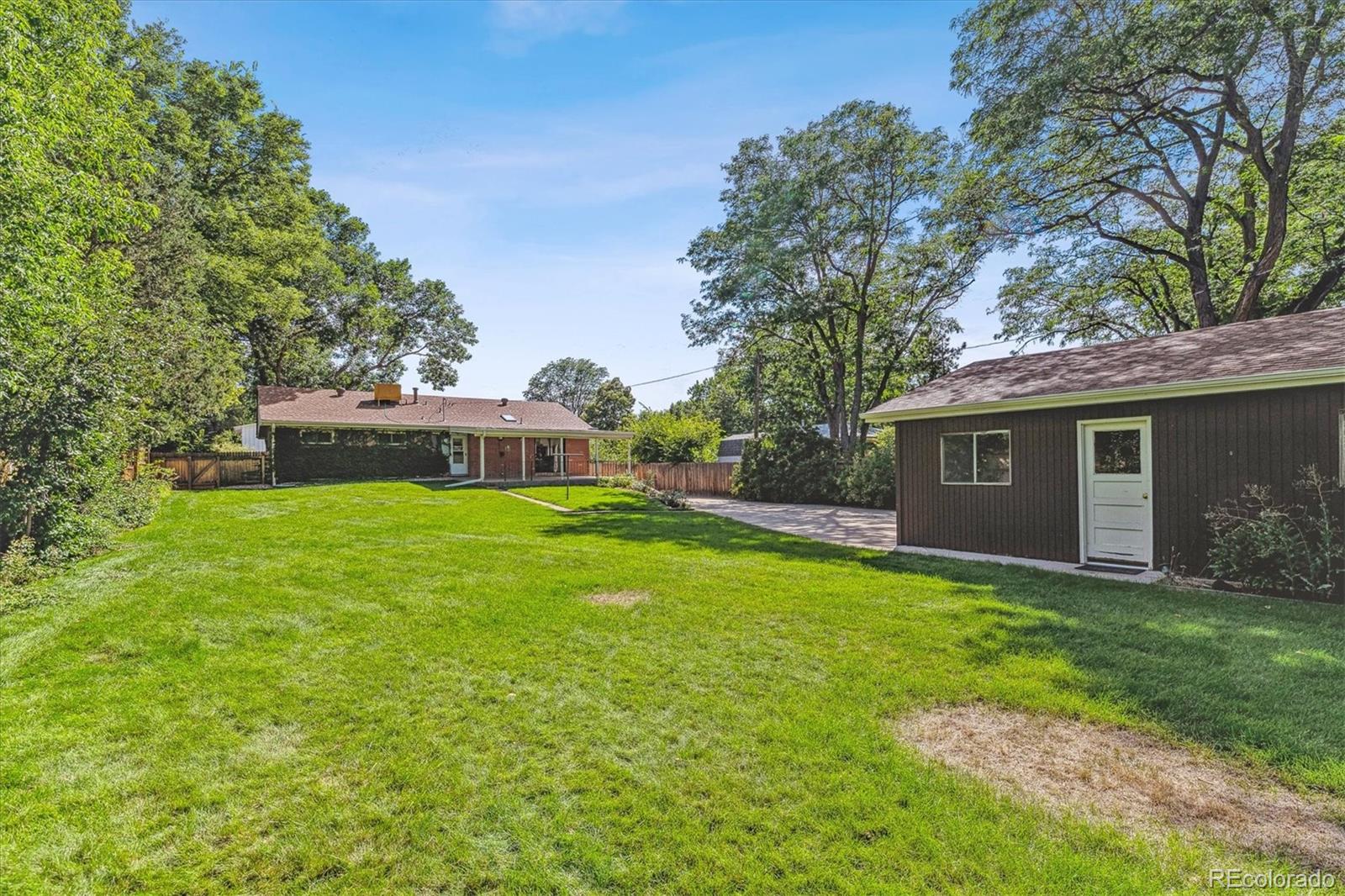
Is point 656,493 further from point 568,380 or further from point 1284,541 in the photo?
point 568,380

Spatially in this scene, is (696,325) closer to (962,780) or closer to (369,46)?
(369,46)

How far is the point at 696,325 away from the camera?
2367cm

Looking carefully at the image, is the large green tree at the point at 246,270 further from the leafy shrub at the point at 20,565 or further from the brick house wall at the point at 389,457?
the leafy shrub at the point at 20,565

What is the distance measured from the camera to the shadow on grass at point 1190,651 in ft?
10.3

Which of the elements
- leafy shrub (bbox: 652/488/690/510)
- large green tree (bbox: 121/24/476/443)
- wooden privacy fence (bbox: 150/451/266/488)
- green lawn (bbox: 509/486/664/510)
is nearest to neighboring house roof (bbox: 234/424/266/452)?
wooden privacy fence (bbox: 150/451/266/488)

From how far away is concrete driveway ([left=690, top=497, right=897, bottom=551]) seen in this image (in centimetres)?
1116

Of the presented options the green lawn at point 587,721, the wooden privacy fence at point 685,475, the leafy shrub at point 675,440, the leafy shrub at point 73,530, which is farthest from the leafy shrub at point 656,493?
the leafy shrub at point 73,530

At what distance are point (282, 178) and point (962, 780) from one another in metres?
27.4

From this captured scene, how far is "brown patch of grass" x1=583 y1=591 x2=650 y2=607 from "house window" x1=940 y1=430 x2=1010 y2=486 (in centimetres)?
601

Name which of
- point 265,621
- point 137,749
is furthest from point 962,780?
point 265,621

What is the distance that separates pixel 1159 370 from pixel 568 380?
66660 millimetres

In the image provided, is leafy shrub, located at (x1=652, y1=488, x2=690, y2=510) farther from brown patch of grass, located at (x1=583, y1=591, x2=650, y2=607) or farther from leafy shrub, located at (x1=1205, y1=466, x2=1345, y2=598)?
leafy shrub, located at (x1=1205, y1=466, x2=1345, y2=598)

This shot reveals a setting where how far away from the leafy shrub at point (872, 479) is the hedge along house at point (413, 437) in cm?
1009

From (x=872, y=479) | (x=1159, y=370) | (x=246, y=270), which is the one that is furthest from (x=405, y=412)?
(x=1159, y=370)
